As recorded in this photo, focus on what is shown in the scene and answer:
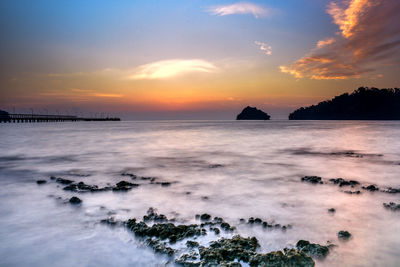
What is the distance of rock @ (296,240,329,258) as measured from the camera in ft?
13.3

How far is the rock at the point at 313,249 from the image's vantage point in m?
4.06

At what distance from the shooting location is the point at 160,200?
719 cm

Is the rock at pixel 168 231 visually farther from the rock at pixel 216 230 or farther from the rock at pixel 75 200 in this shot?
the rock at pixel 75 200

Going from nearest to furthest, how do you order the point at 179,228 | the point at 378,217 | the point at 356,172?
the point at 179,228 → the point at 378,217 → the point at 356,172

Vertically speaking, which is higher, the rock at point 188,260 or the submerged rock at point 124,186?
the rock at point 188,260

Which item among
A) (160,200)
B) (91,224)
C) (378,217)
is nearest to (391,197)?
(378,217)

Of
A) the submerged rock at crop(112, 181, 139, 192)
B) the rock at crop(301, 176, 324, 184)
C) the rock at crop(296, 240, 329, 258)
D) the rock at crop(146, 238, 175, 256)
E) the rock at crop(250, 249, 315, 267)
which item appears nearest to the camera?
the rock at crop(250, 249, 315, 267)

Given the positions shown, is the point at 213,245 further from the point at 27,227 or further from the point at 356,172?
the point at 356,172

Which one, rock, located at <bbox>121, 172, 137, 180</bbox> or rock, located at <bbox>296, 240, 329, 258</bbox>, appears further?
rock, located at <bbox>121, 172, 137, 180</bbox>

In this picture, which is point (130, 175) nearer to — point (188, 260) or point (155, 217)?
point (155, 217)

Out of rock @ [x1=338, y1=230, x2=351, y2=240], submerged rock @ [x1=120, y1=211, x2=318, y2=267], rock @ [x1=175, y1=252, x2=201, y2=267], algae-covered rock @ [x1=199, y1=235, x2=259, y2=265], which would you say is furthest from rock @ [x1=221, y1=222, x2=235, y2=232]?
rock @ [x1=338, y1=230, x2=351, y2=240]

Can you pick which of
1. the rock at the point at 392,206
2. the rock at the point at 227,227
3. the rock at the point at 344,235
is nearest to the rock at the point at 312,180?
the rock at the point at 392,206

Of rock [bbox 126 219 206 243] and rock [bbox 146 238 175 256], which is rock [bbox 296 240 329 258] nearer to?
rock [bbox 126 219 206 243]

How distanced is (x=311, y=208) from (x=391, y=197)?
2.84m
